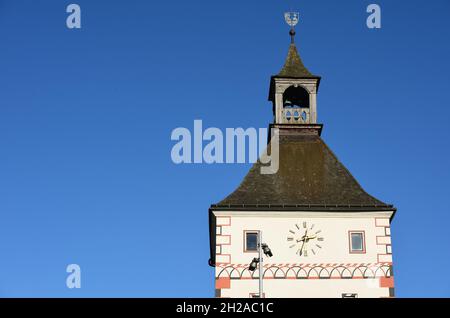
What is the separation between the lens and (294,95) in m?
45.6

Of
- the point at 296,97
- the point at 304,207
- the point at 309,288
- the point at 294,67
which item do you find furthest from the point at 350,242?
the point at 294,67

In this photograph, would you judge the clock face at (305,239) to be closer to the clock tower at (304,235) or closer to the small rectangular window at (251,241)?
the clock tower at (304,235)

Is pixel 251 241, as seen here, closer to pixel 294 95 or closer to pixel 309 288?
pixel 309 288

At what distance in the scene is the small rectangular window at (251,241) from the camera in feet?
120

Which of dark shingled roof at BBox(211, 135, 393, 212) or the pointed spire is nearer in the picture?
dark shingled roof at BBox(211, 135, 393, 212)

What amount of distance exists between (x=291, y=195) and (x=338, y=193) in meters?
2.21

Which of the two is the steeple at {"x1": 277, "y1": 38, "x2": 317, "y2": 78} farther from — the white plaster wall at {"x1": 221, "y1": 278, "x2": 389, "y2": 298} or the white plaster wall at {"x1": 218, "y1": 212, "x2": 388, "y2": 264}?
the white plaster wall at {"x1": 221, "y1": 278, "x2": 389, "y2": 298}

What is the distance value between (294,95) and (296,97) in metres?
0.18

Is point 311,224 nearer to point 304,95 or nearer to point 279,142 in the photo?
point 279,142

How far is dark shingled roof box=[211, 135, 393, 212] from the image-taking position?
1483 inches

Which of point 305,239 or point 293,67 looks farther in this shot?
point 293,67

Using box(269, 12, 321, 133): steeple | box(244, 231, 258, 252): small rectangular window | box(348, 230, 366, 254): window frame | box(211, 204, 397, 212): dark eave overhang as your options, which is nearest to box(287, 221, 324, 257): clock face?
box(211, 204, 397, 212): dark eave overhang
